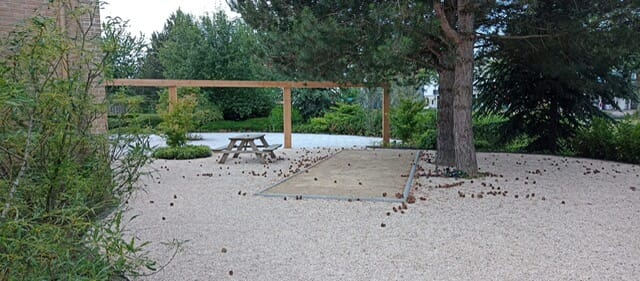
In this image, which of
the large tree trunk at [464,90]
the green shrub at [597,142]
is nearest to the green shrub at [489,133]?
the green shrub at [597,142]

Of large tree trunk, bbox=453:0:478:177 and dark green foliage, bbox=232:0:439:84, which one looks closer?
dark green foliage, bbox=232:0:439:84

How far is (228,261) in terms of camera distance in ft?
10.5

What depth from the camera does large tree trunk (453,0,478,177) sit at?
641 cm

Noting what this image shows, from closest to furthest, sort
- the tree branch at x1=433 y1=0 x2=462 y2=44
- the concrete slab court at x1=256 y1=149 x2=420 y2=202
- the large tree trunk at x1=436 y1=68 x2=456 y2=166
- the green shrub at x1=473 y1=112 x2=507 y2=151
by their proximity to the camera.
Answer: the concrete slab court at x1=256 y1=149 x2=420 y2=202 < the tree branch at x1=433 y1=0 x2=462 y2=44 < the large tree trunk at x1=436 y1=68 x2=456 y2=166 < the green shrub at x1=473 y1=112 x2=507 y2=151

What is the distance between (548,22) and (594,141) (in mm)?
3667

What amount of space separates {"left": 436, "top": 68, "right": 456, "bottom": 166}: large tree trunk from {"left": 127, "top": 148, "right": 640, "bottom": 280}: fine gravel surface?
1410mm

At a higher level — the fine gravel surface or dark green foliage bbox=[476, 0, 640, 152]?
dark green foliage bbox=[476, 0, 640, 152]

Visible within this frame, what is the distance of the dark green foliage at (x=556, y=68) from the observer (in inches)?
239

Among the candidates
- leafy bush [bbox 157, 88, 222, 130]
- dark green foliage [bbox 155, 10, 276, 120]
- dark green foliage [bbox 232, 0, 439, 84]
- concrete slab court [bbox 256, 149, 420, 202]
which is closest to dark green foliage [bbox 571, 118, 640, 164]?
concrete slab court [bbox 256, 149, 420, 202]

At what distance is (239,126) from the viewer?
60.1ft

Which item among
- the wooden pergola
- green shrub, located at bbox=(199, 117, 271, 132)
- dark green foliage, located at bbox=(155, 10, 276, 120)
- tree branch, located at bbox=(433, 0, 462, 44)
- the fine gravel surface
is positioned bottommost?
the fine gravel surface

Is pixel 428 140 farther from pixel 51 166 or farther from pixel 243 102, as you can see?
pixel 51 166

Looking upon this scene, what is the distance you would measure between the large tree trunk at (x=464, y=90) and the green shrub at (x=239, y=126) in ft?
40.4

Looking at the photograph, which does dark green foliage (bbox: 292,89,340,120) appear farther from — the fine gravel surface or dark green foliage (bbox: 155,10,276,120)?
the fine gravel surface
